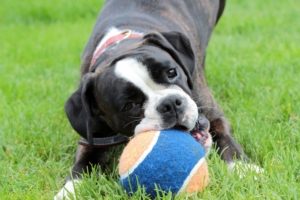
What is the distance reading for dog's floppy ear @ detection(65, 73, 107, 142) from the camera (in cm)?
353

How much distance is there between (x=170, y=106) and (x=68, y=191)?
Answer: 2.16 ft

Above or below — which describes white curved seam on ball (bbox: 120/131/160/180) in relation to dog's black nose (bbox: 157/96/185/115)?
below

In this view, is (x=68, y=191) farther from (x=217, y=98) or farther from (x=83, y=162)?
(x=217, y=98)

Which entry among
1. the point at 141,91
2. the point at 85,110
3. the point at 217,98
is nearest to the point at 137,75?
the point at 141,91

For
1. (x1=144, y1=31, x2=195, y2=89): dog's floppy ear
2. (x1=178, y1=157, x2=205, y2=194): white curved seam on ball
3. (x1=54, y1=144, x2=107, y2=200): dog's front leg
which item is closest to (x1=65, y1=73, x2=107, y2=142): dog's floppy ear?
(x1=54, y1=144, x2=107, y2=200): dog's front leg

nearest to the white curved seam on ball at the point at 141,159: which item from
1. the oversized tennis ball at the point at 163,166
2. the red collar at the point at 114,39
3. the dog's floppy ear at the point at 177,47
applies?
the oversized tennis ball at the point at 163,166

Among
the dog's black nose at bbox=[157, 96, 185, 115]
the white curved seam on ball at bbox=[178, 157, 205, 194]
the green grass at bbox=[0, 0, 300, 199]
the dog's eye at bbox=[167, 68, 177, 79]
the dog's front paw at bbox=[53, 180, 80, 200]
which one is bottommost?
the green grass at bbox=[0, 0, 300, 199]

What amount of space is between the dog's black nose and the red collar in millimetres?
861

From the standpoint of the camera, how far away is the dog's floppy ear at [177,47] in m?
3.63

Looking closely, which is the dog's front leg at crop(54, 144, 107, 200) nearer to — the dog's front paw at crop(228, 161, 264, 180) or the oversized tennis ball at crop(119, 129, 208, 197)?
the oversized tennis ball at crop(119, 129, 208, 197)

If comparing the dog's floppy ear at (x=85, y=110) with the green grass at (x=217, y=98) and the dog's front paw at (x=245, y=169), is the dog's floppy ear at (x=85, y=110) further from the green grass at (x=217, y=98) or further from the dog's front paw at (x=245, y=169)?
the dog's front paw at (x=245, y=169)

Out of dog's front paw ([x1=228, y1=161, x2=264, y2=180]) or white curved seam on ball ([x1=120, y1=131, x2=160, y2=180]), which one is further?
dog's front paw ([x1=228, y1=161, x2=264, y2=180])

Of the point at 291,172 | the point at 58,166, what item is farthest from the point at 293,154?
the point at 58,166

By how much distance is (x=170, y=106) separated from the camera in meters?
3.22
